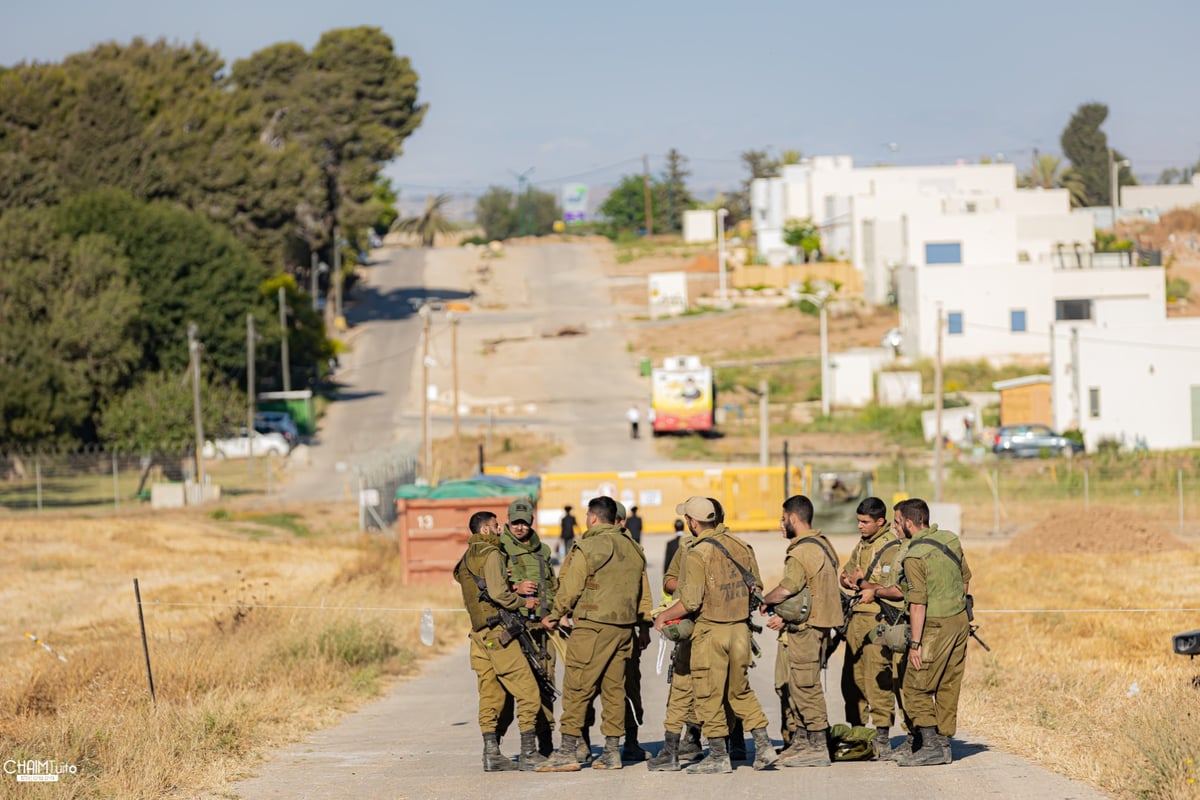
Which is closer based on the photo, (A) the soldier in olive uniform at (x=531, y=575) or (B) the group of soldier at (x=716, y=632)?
(B) the group of soldier at (x=716, y=632)

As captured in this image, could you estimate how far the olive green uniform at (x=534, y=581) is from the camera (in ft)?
37.6

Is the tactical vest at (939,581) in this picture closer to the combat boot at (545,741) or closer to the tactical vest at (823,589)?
the tactical vest at (823,589)

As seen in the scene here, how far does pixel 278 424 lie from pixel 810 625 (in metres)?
57.0

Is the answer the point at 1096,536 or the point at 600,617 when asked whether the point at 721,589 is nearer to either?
the point at 600,617

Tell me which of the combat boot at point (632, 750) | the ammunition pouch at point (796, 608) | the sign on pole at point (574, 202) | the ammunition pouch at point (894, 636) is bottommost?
the combat boot at point (632, 750)

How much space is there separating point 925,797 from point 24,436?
49.4m

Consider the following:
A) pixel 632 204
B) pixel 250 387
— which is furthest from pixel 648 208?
pixel 250 387

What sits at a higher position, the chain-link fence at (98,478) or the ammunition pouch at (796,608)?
the ammunition pouch at (796,608)

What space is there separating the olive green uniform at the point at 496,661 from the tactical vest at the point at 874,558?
8.06 feet

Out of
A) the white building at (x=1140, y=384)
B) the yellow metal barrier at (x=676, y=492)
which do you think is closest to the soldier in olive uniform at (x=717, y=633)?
the yellow metal barrier at (x=676, y=492)

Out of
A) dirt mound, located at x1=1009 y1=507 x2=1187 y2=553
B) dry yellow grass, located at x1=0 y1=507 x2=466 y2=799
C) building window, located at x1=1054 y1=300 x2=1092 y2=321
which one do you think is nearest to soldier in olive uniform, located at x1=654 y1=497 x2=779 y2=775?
dry yellow grass, located at x1=0 y1=507 x2=466 y2=799

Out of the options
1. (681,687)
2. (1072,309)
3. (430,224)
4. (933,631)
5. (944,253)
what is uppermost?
(430,224)

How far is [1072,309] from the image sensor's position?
2744 inches

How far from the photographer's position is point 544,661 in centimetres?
1148
